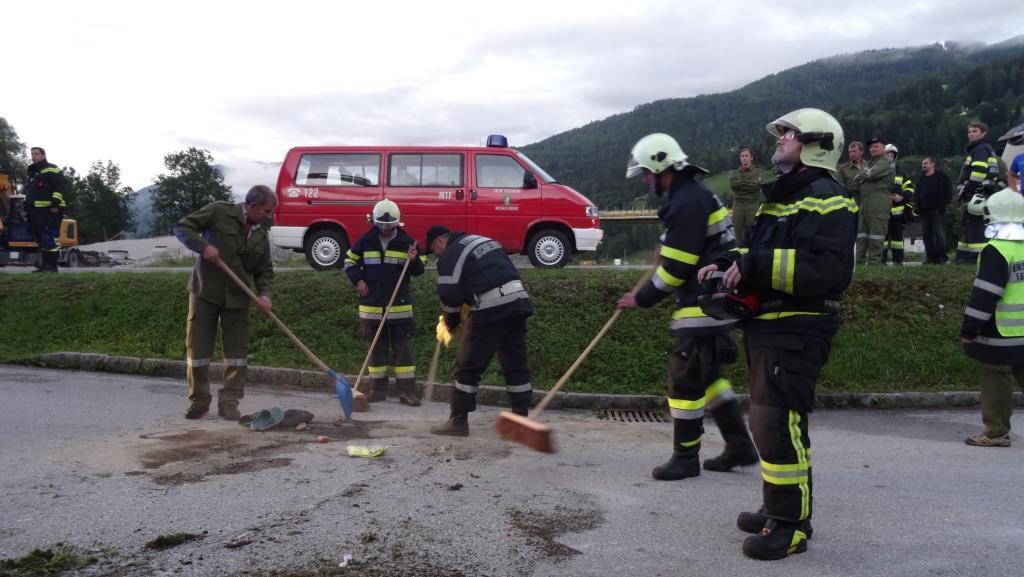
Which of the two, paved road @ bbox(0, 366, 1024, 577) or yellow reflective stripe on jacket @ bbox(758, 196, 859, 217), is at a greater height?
yellow reflective stripe on jacket @ bbox(758, 196, 859, 217)

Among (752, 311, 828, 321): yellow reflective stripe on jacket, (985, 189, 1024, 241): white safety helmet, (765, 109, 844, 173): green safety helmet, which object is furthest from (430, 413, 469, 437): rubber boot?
(985, 189, 1024, 241): white safety helmet

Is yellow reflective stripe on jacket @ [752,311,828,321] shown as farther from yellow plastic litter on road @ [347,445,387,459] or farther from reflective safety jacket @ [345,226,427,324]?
reflective safety jacket @ [345,226,427,324]

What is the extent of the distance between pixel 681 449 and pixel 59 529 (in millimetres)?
3485

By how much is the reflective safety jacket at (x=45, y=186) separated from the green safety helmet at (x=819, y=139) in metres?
12.5

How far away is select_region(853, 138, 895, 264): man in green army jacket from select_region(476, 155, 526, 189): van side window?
5306 millimetres

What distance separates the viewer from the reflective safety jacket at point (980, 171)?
10.3m

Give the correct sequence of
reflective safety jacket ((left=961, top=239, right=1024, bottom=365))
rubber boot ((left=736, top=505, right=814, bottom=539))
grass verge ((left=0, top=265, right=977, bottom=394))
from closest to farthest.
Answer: rubber boot ((left=736, top=505, right=814, bottom=539)) → reflective safety jacket ((left=961, top=239, right=1024, bottom=365)) → grass verge ((left=0, top=265, right=977, bottom=394))

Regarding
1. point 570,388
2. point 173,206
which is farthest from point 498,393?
point 173,206

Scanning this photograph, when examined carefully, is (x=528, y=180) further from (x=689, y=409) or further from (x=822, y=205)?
(x=822, y=205)

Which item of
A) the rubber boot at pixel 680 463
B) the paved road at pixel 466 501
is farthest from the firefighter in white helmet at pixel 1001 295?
the rubber boot at pixel 680 463

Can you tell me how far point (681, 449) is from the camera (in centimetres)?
484

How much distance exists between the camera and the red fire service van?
1212 cm

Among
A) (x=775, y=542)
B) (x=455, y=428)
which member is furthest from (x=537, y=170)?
(x=775, y=542)

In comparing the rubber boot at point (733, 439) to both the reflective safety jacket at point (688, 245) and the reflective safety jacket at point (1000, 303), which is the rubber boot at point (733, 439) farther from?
the reflective safety jacket at point (1000, 303)
